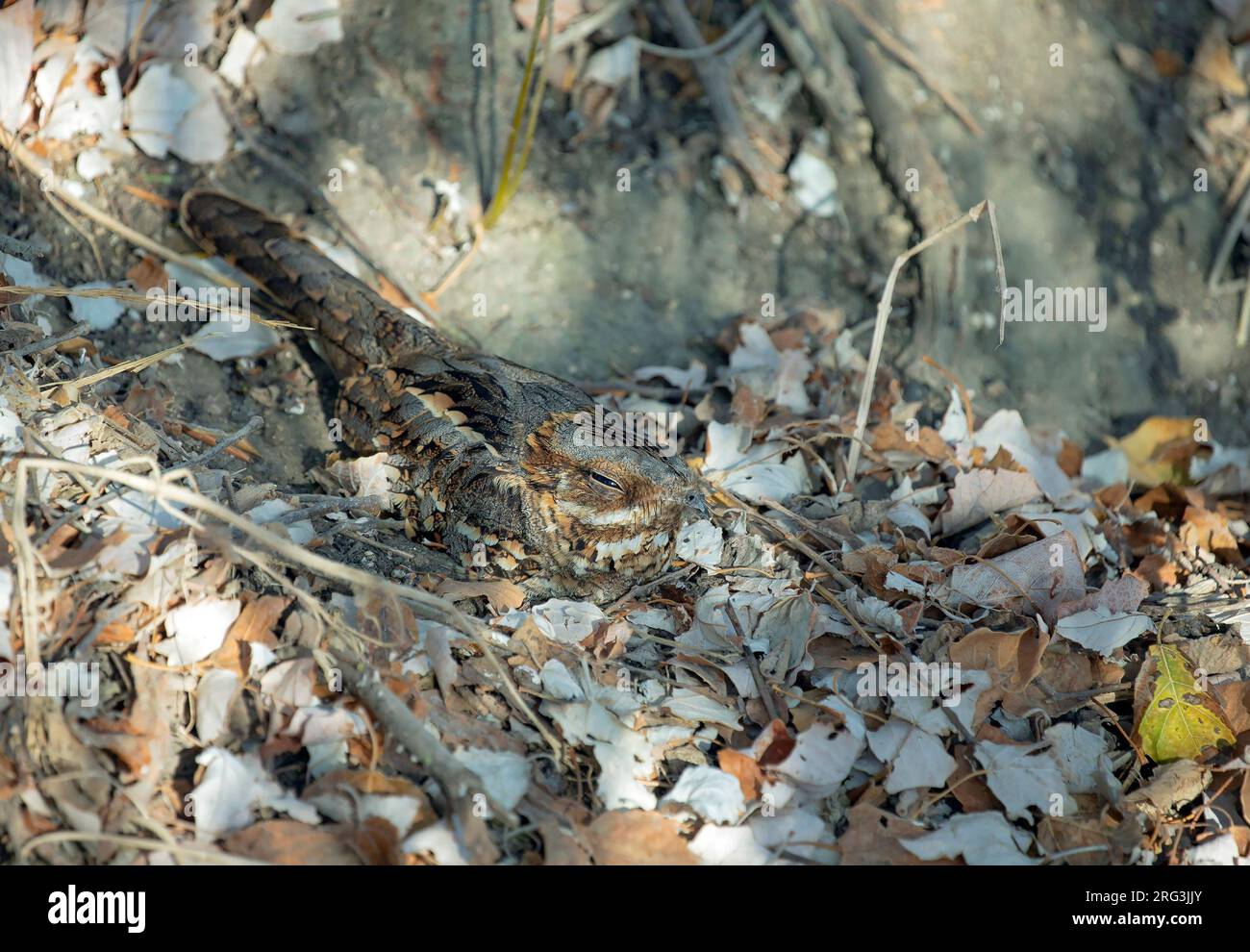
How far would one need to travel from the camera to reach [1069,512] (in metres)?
3.88

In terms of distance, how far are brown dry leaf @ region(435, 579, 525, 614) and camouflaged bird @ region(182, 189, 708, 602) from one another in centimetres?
23

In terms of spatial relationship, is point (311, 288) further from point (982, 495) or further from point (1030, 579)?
Answer: point (1030, 579)

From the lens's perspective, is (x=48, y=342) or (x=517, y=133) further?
(x=517, y=133)

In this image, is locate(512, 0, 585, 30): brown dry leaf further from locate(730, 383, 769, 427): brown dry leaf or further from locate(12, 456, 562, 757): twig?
locate(12, 456, 562, 757): twig

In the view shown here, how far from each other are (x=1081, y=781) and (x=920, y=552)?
0.92m

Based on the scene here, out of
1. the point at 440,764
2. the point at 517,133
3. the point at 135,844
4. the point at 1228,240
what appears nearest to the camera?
the point at 135,844

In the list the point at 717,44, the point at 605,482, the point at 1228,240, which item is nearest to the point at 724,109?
the point at 717,44

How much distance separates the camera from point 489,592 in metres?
3.15

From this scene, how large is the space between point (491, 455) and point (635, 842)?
142cm

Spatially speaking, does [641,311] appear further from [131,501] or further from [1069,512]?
[131,501]

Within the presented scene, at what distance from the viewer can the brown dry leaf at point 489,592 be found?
3.10 m

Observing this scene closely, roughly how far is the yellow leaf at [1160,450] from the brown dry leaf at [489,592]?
2.94m

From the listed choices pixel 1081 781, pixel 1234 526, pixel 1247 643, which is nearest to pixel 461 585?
pixel 1081 781

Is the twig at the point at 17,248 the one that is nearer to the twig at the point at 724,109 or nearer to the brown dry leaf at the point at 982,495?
the twig at the point at 724,109
